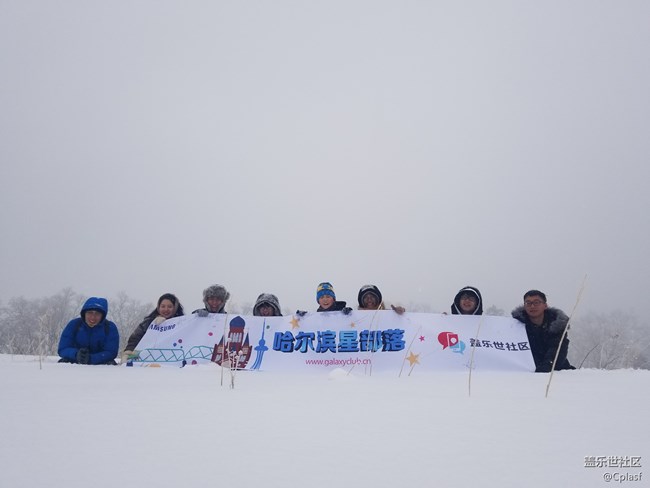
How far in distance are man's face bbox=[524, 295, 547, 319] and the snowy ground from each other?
10.2 feet

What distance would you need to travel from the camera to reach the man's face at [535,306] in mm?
5137

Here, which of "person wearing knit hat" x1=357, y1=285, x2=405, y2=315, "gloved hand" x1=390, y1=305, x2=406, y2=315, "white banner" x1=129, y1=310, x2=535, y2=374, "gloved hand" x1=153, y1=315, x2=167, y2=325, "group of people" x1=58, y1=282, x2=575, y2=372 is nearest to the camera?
Result: "group of people" x1=58, y1=282, x2=575, y2=372

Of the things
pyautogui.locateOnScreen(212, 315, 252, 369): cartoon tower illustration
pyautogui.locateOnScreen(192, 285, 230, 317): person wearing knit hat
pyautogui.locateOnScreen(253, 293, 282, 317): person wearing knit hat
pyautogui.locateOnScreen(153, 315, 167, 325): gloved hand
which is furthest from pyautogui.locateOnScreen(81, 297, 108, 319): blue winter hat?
pyautogui.locateOnScreen(253, 293, 282, 317): person wearing knit hat

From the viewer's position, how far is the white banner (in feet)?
16.1

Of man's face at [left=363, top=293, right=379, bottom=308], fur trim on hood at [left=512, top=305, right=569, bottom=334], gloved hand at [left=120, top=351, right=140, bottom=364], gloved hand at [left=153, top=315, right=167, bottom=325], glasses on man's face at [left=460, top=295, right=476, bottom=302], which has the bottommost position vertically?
gloved hand at [left=120, top=351, right=140, bottom=364]

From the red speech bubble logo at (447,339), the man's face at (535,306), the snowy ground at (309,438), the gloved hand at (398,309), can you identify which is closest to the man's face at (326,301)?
the gloved hand at (398,309)

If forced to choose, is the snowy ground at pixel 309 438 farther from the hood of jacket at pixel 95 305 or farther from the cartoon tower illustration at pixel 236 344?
the hood of jacket at pixel 95 305

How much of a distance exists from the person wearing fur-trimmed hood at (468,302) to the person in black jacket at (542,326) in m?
0.56

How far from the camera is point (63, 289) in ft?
78.5

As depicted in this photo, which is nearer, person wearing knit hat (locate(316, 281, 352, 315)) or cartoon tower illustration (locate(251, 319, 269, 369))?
cartoon tower illustration (locate(251, 319, 269, 369))

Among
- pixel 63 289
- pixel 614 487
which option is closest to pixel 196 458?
pixel 614 487

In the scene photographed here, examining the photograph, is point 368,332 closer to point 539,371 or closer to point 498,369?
point 498,369

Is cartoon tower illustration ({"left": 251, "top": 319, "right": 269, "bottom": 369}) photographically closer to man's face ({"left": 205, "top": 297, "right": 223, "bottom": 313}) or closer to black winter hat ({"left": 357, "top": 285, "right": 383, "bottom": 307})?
man's face ({"left": 205, "top": 297, "right": 223, "bottom": 313})

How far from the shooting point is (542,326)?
5.20 meters
